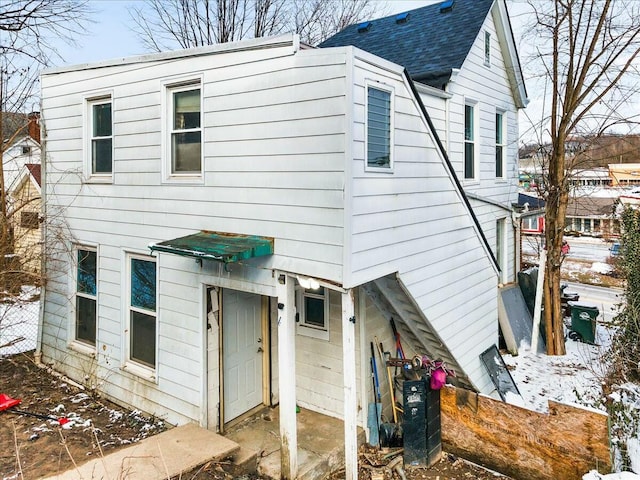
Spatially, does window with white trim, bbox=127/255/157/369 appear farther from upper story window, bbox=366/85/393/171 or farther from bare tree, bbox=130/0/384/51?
bare tree, bbox=130/0/384/51

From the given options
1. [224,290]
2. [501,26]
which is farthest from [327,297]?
[501,26]

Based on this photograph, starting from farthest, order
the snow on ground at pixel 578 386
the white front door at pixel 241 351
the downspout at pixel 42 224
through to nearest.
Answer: the downspout at pixel 42 224 < the white front door at pixel 241 351 < the snow on ground at pixel 578 386

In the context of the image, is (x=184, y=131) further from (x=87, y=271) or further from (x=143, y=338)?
(x=87, y=271)

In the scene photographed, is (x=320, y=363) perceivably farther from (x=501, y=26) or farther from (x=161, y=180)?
(x=501, y=26)

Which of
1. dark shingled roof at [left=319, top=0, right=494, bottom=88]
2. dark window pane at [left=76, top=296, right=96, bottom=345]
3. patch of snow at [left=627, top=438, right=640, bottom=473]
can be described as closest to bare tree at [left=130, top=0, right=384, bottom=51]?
dark shingled roof at [left=319, top=0, right=494, bottom=88]

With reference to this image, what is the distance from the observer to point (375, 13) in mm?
24500

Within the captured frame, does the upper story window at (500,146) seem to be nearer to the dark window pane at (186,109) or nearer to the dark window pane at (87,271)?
the dark window pane at (186,109)

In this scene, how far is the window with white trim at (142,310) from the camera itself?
6957 millimetres

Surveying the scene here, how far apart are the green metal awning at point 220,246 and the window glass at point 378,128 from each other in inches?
60.2

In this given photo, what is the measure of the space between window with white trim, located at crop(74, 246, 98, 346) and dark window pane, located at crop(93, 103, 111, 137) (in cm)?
195

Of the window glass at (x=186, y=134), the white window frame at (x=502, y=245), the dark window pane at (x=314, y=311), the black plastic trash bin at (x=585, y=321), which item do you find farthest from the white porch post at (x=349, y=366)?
the black plastic trash bin at (x=585, y=321)

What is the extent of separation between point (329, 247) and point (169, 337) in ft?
10.5

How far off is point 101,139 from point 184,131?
6.82 ft

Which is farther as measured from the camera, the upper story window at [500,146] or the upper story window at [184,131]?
the upper story window at [500,146]
